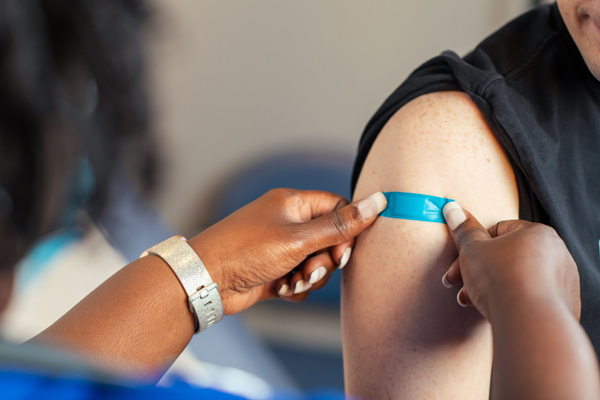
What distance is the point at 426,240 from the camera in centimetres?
79

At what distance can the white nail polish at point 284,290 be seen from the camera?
101cm

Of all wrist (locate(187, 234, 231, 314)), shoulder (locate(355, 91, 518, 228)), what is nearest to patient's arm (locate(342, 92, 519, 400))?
shoulder (locate(355, 91, 518, 228))

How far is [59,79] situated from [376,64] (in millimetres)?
2017

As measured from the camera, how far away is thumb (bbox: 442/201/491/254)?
0.71m

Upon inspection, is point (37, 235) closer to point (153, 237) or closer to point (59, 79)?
point (59, 79)

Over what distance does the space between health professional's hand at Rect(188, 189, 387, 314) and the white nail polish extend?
6 cm

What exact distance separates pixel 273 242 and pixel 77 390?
1.68ft

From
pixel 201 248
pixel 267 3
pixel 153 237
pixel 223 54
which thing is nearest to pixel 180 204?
pixel 153 237

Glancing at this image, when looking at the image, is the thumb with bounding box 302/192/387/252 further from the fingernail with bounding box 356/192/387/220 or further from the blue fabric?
the blue fabric

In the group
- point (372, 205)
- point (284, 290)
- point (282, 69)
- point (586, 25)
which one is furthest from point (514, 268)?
point (282, 69)

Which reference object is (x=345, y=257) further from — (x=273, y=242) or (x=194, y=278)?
(x=194, y=278)

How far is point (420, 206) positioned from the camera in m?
0.78

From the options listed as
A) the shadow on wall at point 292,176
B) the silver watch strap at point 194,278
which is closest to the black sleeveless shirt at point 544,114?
the silver watch strap at point 194,278

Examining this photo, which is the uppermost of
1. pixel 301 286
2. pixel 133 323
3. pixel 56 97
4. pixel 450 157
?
pixel 56 97
